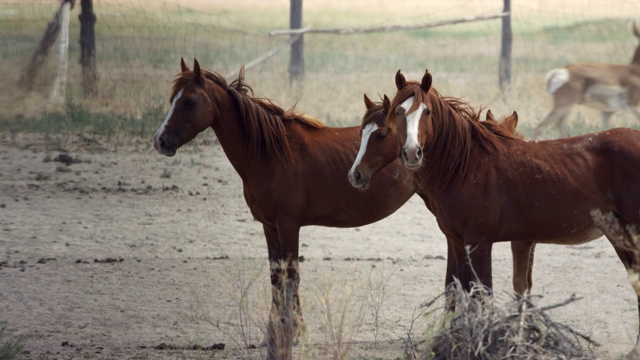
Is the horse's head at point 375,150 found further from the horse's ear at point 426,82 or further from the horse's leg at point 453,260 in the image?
the horse's leg at point 453,260

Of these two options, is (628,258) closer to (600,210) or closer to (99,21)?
(600,210)

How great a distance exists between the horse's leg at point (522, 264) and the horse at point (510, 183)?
0.38 m

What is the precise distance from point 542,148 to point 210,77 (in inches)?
82.4

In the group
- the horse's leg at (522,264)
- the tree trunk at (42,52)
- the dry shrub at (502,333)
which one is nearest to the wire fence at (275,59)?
the tree trunk at (42,52)

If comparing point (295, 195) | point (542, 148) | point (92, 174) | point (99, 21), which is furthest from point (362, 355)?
point (99, 21)

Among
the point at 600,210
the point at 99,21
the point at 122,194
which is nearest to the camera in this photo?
the point at 600,210

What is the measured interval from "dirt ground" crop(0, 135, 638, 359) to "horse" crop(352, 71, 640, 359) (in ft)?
2.35

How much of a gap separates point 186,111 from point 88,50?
8.15 metres

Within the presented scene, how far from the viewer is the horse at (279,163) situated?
20.0ft

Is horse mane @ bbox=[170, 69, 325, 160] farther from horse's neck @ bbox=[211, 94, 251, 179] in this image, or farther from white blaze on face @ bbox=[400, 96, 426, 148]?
white blaze on face @ bbox=[400, 96, 426, 148]

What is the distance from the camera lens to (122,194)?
32.7ft

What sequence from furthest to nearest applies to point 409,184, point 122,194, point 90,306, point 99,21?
point 99,21 < point 122,194 < point 90,306 < point 409,184

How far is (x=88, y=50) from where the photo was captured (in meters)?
13.8

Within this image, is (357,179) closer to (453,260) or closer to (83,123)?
(453,260)
